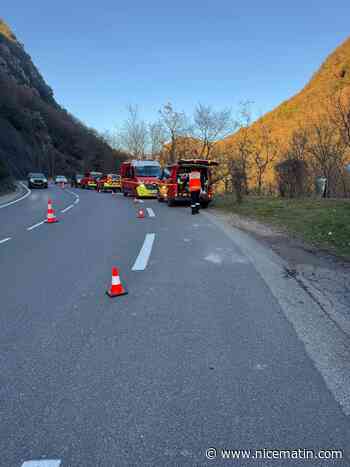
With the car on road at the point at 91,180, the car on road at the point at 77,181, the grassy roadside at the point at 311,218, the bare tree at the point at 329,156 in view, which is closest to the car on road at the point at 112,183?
the car on road at the point at 91,180

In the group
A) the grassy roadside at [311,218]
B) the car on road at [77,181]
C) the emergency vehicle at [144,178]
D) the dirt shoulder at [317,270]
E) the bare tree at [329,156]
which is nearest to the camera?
the dirt shoulder at [317,270]

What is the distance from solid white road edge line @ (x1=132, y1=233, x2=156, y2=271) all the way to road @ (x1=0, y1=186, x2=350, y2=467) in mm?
427

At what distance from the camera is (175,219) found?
13.3 metres

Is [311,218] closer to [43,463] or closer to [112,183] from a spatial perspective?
[43,463]

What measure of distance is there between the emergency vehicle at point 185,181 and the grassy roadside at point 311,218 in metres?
1.09

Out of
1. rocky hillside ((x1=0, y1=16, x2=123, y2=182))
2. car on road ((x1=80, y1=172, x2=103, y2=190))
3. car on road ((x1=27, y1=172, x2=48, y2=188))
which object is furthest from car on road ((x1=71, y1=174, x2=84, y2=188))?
rocky hillside ((x1=0, y1=16, x2=123, y2=182))

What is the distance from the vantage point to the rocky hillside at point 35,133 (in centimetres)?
6688

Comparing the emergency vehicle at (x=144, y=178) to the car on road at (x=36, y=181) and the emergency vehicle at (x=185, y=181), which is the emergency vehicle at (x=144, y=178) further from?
the car on road at (x=36, y=181)

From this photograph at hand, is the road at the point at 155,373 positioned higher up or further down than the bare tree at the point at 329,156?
further down

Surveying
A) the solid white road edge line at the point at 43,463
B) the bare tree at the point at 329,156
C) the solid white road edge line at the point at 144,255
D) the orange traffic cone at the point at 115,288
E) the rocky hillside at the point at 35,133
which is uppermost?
the rocky hillside at the point at 35,133

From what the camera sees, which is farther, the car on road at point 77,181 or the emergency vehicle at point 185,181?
the car on road at point 77,181

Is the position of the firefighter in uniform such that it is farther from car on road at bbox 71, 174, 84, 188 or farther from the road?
car on road at bbox 71, 174, 84, 188

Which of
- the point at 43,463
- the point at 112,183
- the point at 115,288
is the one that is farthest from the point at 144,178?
the point at 43,463

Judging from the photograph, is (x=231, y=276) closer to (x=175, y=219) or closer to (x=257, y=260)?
(x=257, y=260)
